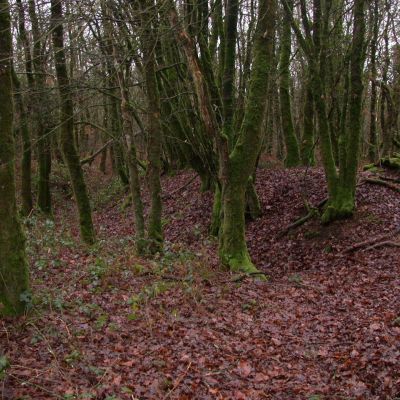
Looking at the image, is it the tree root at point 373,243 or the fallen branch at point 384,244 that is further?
the tree root at point 373,243

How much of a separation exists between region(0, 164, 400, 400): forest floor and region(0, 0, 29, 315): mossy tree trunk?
37 centimetres

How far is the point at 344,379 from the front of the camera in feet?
17.2

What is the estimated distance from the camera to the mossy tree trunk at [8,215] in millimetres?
5430

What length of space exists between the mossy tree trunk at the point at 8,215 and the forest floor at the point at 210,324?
370mm

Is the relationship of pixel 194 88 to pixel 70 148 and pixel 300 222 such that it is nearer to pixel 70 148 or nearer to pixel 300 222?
pixel 70 148

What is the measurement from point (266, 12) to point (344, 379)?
22.7 ft

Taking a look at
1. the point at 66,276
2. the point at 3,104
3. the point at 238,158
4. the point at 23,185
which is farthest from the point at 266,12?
the point at 23,185

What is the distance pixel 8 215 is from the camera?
557 centimetres

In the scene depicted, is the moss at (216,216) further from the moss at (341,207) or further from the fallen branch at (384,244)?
the fallen branch at (384,244)

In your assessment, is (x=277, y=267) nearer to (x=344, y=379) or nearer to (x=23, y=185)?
(x=344, y=379)

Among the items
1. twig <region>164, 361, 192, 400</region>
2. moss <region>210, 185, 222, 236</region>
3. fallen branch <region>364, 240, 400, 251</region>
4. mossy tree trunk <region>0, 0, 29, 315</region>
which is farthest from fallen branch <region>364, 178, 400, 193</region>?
mossy tree trunk <region>0, 0, 29, 315</region>

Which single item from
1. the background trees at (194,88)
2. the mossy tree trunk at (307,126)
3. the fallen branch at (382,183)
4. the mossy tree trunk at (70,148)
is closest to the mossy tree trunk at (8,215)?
the background trees at (194,88)

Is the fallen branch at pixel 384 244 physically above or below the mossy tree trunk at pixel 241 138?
below

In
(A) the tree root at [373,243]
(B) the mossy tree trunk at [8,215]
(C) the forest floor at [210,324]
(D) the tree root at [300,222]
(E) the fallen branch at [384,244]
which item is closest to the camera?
(C) the forest floor at [210,324]
